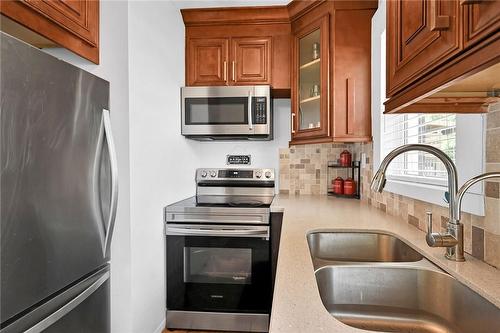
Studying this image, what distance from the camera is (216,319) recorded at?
2.04 m

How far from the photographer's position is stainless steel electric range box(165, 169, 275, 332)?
200cm

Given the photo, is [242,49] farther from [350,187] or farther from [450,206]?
[450,206]

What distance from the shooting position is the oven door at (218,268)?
6.56ft

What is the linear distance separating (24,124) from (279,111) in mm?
Answer: 2059

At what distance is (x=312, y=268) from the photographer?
847 millimetres

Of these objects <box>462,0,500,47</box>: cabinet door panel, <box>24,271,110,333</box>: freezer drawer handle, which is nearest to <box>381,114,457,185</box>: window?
<box>462,0,500,47</box>: cabinet door panel

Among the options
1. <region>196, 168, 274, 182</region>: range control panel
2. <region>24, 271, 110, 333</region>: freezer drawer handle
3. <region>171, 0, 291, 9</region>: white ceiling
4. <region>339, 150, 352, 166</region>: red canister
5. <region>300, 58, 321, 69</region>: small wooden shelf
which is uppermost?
<region>171, 0, 291, 9</region>: white ceiling

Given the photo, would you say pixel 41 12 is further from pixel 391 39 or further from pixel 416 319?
pixel 416 319

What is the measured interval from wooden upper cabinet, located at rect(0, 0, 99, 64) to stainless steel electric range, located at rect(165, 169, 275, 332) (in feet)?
3.69

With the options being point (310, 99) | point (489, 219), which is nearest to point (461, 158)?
point (489, 219)

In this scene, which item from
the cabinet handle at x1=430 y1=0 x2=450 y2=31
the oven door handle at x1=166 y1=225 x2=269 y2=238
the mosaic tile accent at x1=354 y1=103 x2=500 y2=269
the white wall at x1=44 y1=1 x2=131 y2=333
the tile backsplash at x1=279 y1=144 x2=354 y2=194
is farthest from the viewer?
the tile backsplash at x1=279 y1=144 x2=354 y2=194

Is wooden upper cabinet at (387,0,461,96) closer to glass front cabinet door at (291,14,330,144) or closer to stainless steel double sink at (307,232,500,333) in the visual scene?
stainless steel double sink at (307,232,500,333)

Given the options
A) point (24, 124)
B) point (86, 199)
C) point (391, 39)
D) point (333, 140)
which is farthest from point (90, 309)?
point (333, 140)

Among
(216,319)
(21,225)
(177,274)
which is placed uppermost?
(21,225)
